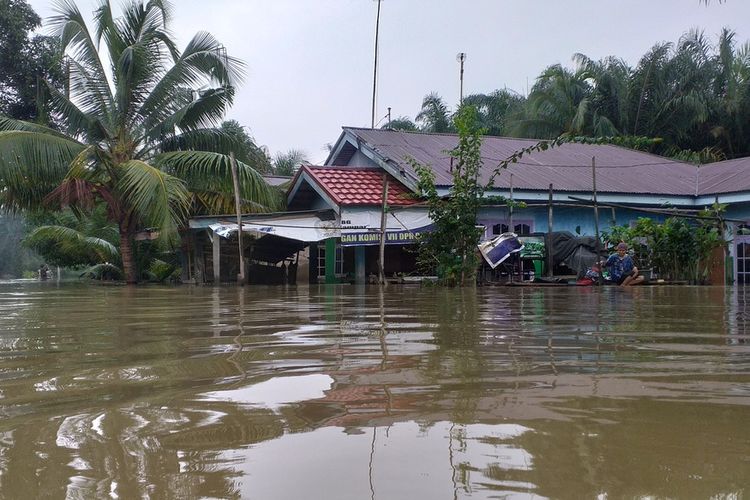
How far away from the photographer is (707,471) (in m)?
1.66

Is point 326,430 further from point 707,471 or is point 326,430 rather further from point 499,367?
point 499,367

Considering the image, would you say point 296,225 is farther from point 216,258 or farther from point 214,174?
point 214,174

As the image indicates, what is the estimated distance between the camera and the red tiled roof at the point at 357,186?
17.1 meters

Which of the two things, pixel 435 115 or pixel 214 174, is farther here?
pixel 435 115

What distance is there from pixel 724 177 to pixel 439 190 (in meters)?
8.31

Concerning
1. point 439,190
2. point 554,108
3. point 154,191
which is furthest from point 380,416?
point 554,108

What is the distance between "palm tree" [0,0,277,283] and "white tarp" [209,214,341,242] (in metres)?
1.48

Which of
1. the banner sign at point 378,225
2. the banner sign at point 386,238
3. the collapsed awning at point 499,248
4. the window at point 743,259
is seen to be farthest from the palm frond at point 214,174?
the window at point 743,259

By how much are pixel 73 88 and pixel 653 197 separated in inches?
559

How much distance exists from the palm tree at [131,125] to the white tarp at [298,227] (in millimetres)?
1476

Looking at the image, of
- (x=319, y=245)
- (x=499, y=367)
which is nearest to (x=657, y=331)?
(x=499, y=367)

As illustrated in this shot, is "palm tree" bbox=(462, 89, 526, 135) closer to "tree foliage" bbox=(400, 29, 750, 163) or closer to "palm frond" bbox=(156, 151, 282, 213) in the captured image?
"tree foliage" bbox=(400, 29, 750, 163)

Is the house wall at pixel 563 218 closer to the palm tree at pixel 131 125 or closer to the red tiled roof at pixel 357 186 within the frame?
the red tiled roof at pixel 357 186

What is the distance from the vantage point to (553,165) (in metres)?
20.0
